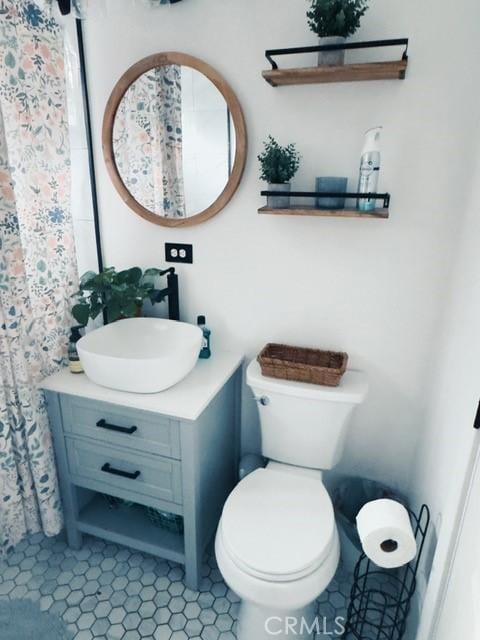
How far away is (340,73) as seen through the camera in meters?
1.23

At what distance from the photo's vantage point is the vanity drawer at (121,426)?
1362 millimetres

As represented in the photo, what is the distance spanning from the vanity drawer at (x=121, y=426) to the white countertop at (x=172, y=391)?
36 millimetres

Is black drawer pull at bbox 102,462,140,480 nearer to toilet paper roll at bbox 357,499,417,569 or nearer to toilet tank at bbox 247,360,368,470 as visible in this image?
Answer: toilet tank at bbox 247,360,368,470

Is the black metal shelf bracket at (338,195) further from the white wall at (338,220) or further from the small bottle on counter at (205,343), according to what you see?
the small bottle on counter at (205,343)

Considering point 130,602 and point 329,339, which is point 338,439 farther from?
point 130,602

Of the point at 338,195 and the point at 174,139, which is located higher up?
the point at 174,139

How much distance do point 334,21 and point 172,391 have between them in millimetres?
1257

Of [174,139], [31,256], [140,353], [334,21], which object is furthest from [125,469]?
[334,21]

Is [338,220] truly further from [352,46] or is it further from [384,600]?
[384,600]

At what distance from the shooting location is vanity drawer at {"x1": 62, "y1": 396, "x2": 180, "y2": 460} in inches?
53.6

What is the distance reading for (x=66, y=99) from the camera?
157 centimetres

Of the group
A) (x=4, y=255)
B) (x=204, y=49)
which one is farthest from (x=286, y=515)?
(x=204, y=49)

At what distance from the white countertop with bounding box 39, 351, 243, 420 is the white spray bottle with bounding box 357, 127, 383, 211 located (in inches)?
31.0

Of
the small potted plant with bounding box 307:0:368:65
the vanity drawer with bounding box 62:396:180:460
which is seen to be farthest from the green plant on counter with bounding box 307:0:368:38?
the vanity drawer with bounding box 62:396:180:460
